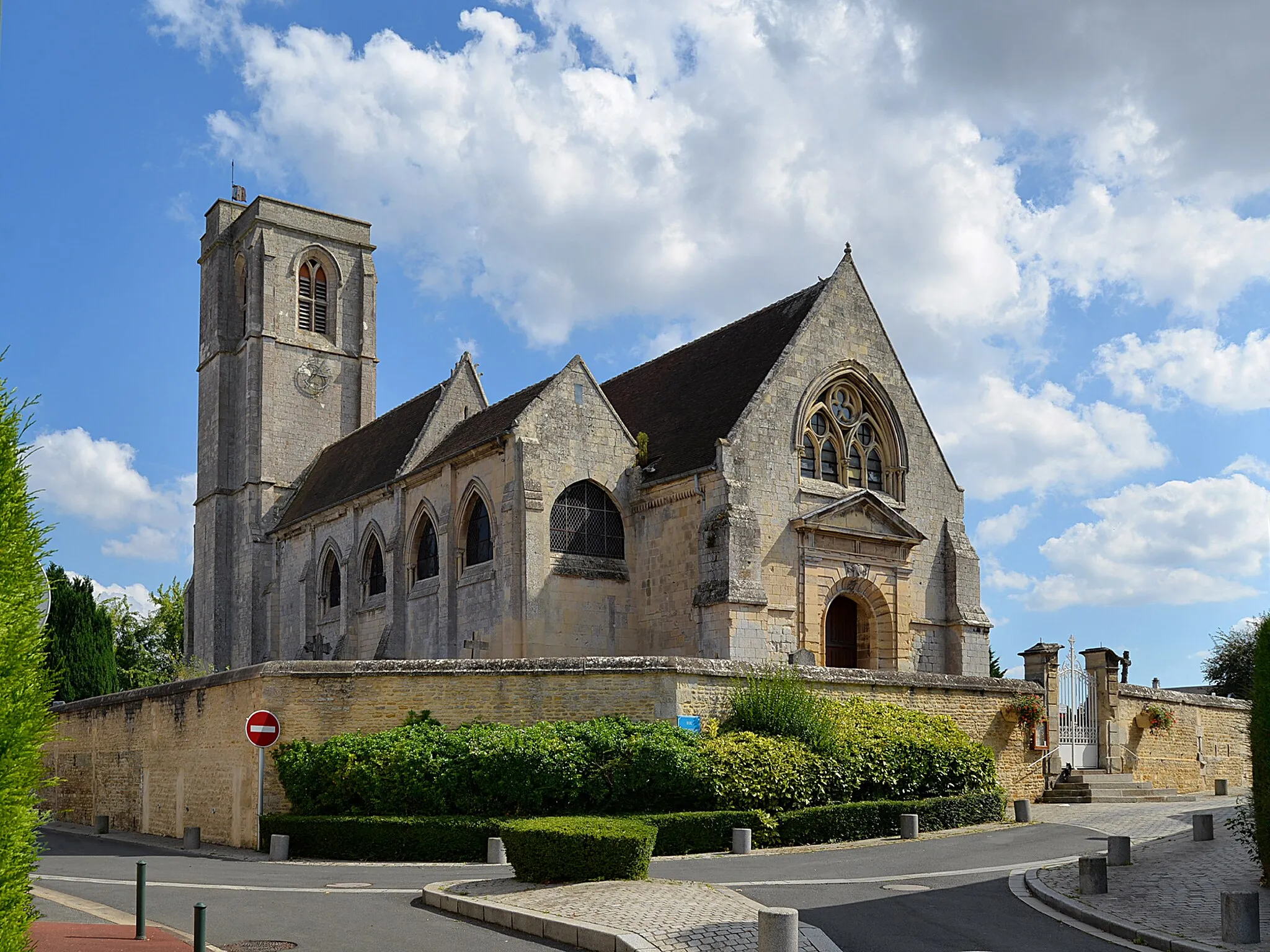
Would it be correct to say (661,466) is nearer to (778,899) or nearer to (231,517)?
(778,899)

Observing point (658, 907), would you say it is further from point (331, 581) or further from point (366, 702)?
point (331, 581)

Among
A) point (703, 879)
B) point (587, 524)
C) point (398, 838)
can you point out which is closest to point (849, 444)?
point (587, 524)

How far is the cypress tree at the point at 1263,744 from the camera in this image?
504 inches

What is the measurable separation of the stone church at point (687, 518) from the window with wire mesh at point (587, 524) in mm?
41

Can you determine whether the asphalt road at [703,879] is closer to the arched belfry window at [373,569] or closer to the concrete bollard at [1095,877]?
the concrete bollard at [1095,877]

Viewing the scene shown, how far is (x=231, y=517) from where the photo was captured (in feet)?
134

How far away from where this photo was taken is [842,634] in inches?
1091

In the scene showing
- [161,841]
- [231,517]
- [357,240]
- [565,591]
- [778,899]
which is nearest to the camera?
[778,899]

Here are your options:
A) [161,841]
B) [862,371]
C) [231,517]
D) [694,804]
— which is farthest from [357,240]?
[694,804]

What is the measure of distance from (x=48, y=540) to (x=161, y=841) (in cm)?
1593

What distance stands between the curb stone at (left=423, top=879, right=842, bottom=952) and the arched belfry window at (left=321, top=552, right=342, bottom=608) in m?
22.5

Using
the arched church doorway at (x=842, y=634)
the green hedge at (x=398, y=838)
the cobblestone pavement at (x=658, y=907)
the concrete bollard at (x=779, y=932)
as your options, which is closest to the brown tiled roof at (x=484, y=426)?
the arched church doorway at (x=842, y=634)

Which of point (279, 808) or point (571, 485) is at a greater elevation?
point (571, 485)

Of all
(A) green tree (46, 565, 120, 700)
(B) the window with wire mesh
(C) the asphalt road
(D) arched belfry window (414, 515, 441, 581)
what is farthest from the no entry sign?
(A) green tree (46, 565, 120, 700)
